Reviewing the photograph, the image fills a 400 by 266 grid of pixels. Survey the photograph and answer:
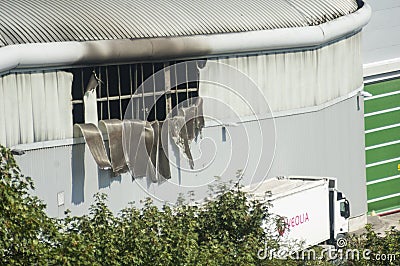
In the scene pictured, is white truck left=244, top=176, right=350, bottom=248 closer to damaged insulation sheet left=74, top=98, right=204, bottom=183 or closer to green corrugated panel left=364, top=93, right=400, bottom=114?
damaged insulation sheet left=74, top=98, right=204, bottom=183

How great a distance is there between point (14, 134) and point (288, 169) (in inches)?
389

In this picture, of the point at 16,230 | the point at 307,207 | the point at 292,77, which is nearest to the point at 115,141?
the point at 307,207

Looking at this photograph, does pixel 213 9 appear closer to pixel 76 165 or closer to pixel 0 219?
pixel 76 165

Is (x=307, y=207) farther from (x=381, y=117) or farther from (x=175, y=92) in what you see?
(x=381, y=117)

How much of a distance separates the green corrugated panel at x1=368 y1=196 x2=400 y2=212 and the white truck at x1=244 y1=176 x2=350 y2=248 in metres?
8.24

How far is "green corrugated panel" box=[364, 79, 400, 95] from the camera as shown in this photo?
40062 mm

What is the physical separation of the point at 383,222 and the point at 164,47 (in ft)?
40.5

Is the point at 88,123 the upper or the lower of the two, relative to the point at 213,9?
lower

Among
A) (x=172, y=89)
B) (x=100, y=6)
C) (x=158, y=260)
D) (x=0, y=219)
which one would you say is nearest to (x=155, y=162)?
(x=172, y=89)

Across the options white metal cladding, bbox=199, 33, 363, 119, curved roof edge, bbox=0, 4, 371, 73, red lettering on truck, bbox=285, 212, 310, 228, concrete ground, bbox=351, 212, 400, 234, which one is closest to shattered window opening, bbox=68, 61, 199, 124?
curved roof edge, bbox=0, 4, 371, 73

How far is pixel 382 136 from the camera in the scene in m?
40.4

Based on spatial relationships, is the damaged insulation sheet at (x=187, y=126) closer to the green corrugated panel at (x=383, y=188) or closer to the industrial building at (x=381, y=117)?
the industrial building at (x=381, y=117)

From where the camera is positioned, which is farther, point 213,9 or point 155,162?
point 213,9

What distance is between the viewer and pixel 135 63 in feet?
96.6
